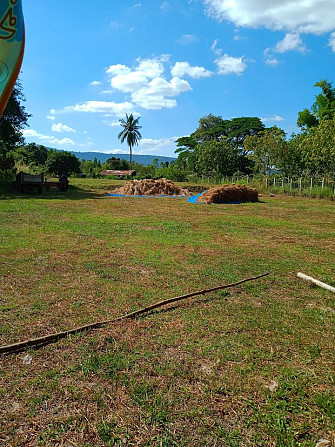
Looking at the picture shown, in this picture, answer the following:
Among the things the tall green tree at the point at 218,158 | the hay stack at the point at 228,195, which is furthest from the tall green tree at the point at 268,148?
the hay stack at the point at 228,195

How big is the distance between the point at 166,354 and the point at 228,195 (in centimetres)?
1416

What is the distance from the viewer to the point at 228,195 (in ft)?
52.6

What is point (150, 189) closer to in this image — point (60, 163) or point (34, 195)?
point (34, 195)

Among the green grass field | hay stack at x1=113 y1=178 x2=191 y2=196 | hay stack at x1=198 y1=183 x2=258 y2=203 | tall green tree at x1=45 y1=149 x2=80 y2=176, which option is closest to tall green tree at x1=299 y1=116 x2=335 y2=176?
hay stack at x1=198 y1=183 x2=258 y2=203

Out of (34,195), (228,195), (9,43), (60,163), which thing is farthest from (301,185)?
(60,163)

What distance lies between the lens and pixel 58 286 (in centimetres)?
372

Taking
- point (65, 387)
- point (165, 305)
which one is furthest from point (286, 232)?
point (65, 387)

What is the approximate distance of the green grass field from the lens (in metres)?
1.74

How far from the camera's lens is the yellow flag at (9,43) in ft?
6.61

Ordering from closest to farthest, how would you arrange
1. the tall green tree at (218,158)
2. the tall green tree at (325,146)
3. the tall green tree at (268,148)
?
1. the tall green tree at (325,146)
2. the tall green tree at (268,148)
3. the tall green tree at (218,158)

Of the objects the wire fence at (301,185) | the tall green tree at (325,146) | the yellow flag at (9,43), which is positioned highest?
the tall green tree at (325,146)

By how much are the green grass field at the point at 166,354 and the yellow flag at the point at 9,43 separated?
183cm

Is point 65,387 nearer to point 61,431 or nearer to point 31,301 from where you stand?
point 61,431

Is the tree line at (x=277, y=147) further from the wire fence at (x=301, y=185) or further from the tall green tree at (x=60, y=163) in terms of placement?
the tall green tree at (x=60, y=163)
